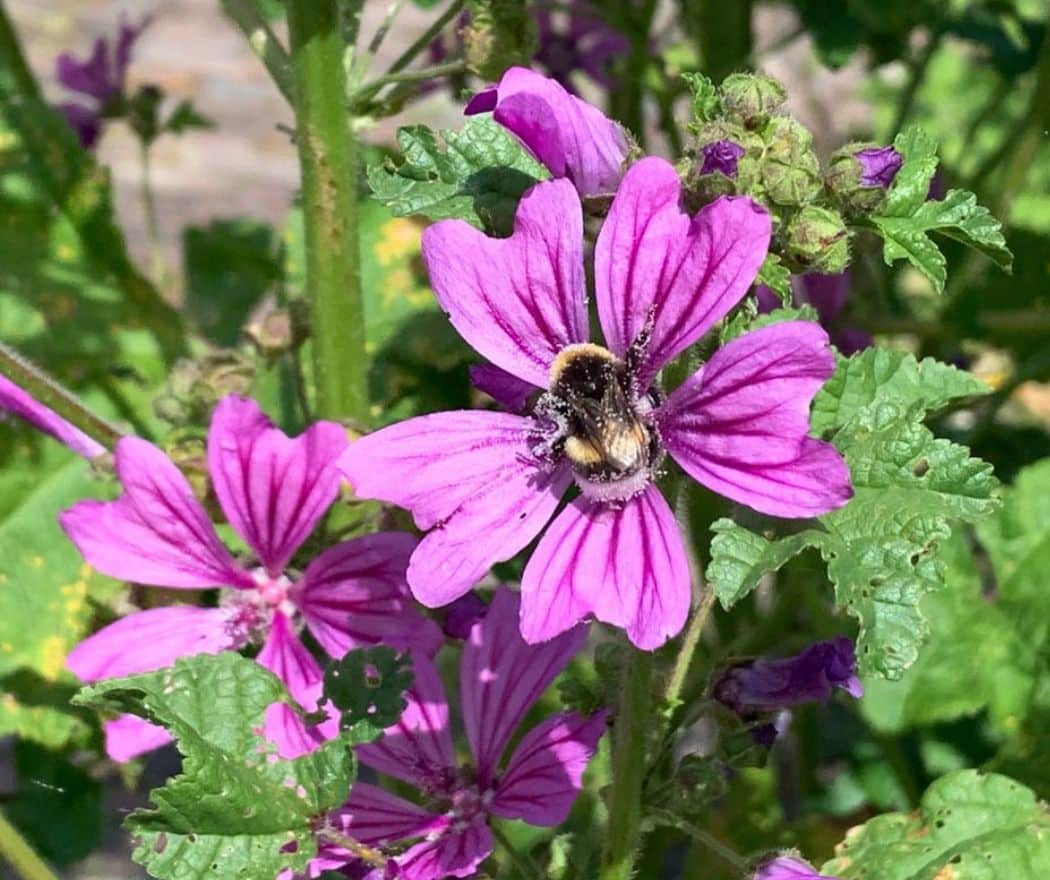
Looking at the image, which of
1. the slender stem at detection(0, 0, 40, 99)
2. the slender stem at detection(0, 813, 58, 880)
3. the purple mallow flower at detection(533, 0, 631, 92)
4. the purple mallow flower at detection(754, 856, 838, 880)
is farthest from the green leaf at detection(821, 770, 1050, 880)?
the slender stem at detection(0, 0, 40, 99)

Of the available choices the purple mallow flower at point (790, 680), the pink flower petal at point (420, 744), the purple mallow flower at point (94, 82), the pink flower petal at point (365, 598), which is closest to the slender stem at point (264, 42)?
the pink flower petal at point (365, 598)

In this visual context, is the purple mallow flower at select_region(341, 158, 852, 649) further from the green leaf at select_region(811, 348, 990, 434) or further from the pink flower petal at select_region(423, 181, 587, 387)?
the green leaf at select_region(811, 348, 990, 434)

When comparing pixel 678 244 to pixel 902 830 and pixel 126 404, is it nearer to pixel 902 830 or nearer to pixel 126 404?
pixel 902 830

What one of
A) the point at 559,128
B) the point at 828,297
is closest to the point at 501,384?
the point at 559,128

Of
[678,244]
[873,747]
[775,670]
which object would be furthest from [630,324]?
[873,747]

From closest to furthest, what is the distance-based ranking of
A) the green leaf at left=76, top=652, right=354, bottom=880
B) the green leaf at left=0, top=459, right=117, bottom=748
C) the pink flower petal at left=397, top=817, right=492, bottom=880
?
the green leaf at left=76, top=652, right=354, bottom=880
the pink flower petal at left=397, top=817, right=492, bottom=880
the green leaf at left=0, top=459, right=117, bottom=748

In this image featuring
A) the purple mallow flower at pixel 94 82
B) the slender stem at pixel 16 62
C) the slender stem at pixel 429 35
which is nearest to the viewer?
the slender stem at pixel 429 35

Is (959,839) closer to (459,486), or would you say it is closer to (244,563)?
(459,486)

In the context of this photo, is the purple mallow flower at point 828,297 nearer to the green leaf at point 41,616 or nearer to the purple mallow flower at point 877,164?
the purple mallow flower at point 877,164
